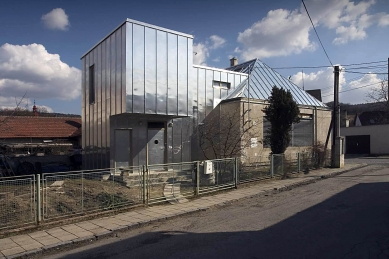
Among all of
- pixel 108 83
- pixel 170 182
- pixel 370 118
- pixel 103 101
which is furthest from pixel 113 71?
pixel 370 118

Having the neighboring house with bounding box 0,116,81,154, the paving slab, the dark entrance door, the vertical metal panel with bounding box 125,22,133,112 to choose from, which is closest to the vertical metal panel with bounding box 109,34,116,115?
the vertical metal panel with bounding box 125,22,133,112

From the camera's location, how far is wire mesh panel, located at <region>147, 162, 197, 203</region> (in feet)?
32.6

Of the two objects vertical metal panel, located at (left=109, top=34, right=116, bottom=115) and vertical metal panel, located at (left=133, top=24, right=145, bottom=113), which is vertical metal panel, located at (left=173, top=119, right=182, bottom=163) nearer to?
vertical metal panel, located at (left=133, top=24, right=145, bottom=113)

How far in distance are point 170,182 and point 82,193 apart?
3137mm

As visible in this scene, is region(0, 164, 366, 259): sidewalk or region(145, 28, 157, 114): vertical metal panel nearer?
region(0, 164, 366, 259): sidewalk

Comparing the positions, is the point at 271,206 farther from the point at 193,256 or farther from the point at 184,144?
the point at 184,144

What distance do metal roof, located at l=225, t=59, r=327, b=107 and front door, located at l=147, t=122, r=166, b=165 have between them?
5.12 meters

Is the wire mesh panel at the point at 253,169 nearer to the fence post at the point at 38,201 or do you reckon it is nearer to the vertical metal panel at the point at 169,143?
the vertical metal panel at the point at 169,143

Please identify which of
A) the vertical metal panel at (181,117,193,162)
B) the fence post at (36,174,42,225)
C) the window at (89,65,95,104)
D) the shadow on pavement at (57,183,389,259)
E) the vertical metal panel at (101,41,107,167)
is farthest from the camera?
the window at (89,65,95,104)

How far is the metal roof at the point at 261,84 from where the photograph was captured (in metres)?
18.9

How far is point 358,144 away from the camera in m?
39.0

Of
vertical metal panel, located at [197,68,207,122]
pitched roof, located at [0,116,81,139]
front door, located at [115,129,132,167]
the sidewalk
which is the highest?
vertical metal panel, located at [197,68,207,122]

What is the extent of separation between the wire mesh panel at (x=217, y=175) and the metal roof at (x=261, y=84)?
681 centimetres

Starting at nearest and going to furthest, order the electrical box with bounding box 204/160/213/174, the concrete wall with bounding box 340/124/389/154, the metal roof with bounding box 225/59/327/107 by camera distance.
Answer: the electrical box with bounding box 204/160/213/174 < the metal roof with bounding box 225/59/327/107 < the concrete wall with bounding box 340/124/389/154
